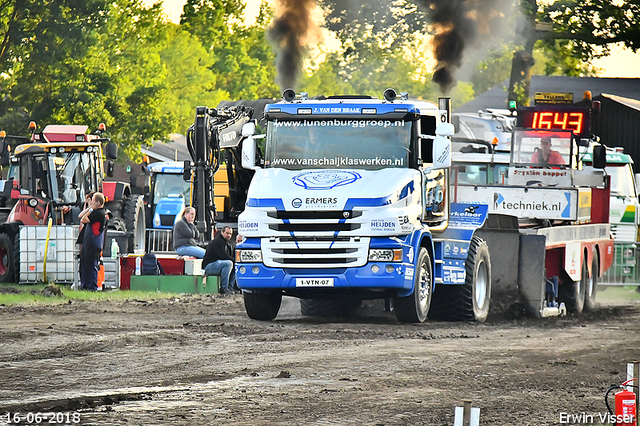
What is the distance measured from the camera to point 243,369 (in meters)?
11.7

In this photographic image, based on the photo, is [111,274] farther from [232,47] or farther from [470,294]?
[232,47]

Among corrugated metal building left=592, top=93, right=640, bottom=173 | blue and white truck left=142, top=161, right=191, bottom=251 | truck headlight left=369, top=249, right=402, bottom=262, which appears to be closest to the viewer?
truck headlight left=369, top=249, right=402, bottom=262

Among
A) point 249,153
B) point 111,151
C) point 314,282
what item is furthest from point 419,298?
point 111,151

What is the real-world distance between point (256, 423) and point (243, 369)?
2903 mm

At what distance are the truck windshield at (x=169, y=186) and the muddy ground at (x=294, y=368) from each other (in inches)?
690

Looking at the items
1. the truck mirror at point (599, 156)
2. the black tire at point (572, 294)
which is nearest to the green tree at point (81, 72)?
the truck mirror at point (599, 156)

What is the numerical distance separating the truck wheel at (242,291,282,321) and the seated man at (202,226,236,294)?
522 centimetres

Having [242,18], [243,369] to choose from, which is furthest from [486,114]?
[242,18]

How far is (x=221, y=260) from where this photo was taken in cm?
2239

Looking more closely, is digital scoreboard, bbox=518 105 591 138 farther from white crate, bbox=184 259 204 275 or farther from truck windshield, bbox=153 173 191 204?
truck windshield, bbox=153 173 191 204

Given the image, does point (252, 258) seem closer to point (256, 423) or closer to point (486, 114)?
point (256, 423)

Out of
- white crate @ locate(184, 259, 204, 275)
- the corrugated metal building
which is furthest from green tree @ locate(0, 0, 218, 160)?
white crate @ locate(184, 259, 204, 275)

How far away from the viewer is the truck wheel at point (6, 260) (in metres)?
25.0

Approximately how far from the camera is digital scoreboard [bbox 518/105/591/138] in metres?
22.2
